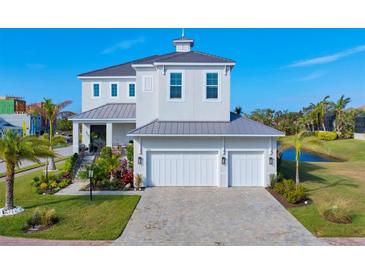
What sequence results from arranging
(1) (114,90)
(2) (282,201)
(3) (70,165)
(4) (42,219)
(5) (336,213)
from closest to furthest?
(4) (42,219) → (5) (336,213) → (2) (282,201) → (3) (70,165) → (1) (114,90)

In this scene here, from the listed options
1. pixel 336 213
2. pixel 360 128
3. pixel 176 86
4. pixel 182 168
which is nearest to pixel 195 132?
pixel 182 168

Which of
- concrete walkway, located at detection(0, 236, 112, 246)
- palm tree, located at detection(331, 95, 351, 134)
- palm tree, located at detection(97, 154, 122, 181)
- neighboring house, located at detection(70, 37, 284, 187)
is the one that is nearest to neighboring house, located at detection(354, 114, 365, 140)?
palm tree, located at detection(331, 95, 351, 134)

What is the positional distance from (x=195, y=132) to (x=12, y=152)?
28.0 feet

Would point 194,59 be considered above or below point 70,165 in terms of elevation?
above

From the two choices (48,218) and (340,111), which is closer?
(48,218)

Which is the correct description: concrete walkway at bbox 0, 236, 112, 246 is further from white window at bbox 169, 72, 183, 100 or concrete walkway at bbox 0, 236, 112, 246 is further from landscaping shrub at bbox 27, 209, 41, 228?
white window at bbox 169, 72, 183, 100

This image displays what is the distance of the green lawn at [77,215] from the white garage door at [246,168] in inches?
220

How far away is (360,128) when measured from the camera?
44.7 meters

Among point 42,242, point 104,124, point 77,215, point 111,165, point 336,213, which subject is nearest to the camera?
point 42,242

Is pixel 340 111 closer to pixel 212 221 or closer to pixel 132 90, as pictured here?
pixel 132 90

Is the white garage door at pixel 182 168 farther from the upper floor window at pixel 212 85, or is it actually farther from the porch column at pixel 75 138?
the porch column at pixel 75 138

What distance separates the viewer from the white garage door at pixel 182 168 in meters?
14.4

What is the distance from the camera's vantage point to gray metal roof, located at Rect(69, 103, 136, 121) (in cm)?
1938

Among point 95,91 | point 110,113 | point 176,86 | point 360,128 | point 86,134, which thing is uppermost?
point 95,91
